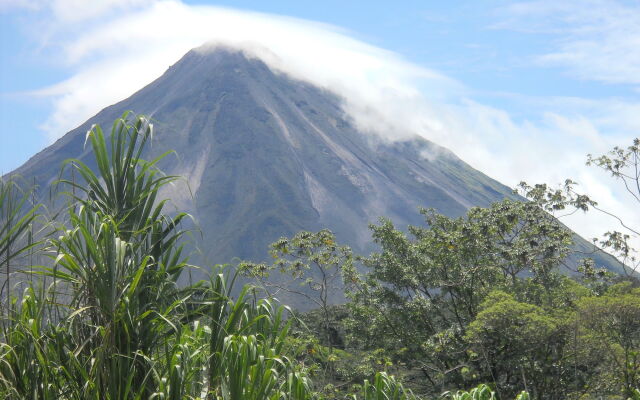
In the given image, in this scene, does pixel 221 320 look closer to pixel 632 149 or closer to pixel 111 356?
pixel 111 356

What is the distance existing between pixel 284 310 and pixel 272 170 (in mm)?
A: 146734

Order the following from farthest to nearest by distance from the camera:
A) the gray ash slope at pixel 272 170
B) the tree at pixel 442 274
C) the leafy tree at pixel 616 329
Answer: the gray ash slope at pixel 272 170 < the tree at pixel 442 274 < the leafy tree at pixel 616 329

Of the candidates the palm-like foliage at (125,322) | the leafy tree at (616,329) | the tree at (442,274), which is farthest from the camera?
the tree at (442,274)

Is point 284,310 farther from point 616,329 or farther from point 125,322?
point 125,322

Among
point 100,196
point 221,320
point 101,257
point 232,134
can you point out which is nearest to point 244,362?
point 221,320

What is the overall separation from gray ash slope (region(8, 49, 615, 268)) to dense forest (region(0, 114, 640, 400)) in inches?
4289

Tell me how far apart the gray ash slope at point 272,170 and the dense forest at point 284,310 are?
357 feet

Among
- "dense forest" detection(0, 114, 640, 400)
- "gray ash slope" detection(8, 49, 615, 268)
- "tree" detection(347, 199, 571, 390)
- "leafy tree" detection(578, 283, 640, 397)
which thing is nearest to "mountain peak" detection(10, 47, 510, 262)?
"gray ash slope" detection(8, 49, 615, 268)

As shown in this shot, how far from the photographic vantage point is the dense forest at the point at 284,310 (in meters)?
4.43

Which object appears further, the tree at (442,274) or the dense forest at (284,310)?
the tree at (442,274)

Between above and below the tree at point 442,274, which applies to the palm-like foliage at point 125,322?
above

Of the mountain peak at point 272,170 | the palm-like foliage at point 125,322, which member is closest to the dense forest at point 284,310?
the palm-like foliage at point 125,322

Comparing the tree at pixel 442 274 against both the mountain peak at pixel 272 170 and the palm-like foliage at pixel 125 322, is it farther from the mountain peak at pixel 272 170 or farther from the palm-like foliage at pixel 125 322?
the mountain peak at pixel 272 170

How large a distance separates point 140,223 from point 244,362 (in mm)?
1296
